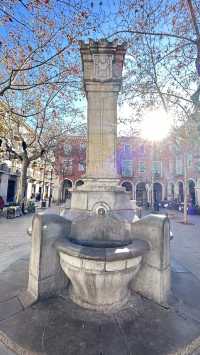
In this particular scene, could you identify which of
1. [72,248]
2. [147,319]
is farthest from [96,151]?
[147,319]

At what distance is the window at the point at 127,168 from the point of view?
36250 millimetres

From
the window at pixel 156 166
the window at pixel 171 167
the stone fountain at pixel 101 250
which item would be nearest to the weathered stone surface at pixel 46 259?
the stone fountain at pixel 101 250

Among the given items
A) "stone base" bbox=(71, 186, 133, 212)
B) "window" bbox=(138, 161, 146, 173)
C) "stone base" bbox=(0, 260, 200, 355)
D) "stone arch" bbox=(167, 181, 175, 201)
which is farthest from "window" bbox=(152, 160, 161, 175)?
"stone base" bbox=(0, 260, 200, 355)

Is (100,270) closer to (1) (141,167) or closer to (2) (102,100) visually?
(2) (102,100)

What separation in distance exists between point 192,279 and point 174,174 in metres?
29.4

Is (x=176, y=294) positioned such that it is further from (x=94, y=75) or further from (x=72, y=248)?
(x=94, y=75)

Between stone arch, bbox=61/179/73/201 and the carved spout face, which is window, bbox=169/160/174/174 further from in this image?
the carved spout face

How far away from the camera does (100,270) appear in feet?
7.50

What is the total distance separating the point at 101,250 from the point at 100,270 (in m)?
0.23

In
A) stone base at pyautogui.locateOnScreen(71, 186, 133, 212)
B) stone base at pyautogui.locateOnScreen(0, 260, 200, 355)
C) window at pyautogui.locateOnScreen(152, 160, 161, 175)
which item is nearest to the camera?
stone base at pyautogui.locateOnScreen(0, 260, 200, 355)

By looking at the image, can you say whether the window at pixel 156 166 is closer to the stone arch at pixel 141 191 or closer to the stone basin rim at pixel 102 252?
the stone arch at pixel 141 191

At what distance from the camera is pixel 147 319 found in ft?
7.73

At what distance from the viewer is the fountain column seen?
3934 mm

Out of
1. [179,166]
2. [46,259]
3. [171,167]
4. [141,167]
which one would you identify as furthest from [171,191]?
[46,259]
